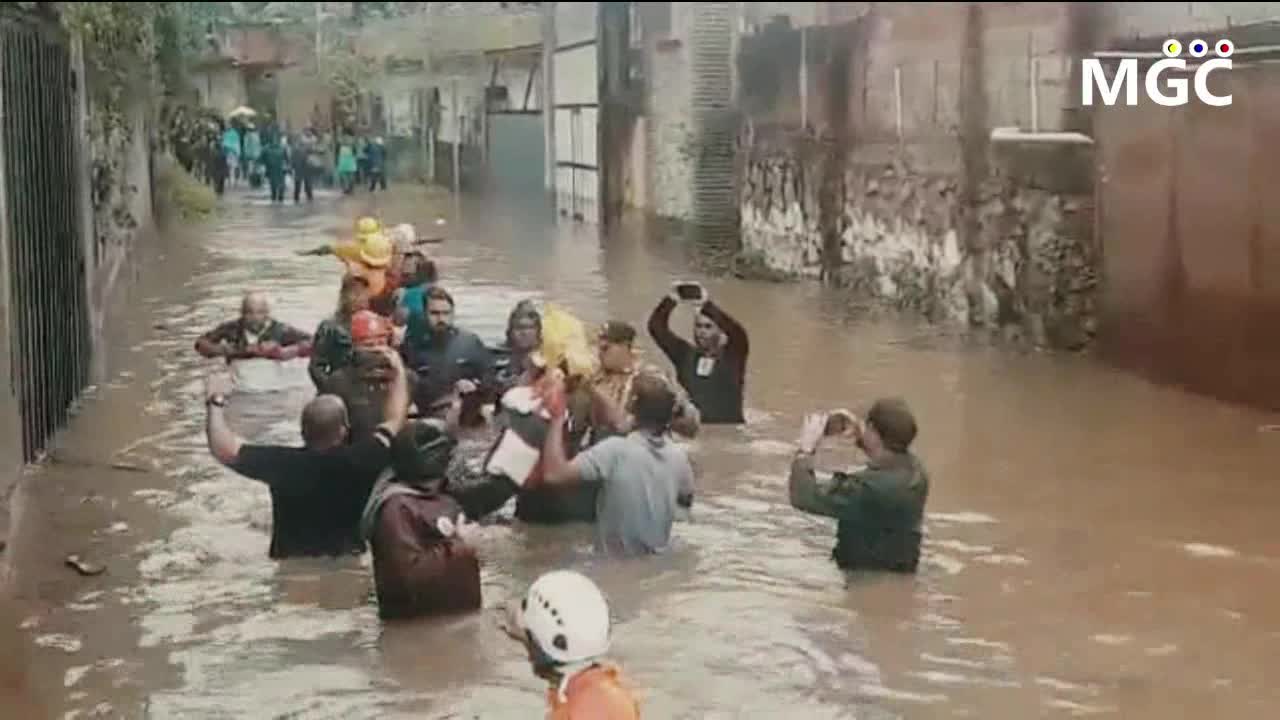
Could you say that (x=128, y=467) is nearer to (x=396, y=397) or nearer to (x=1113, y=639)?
(x=396, y=397)

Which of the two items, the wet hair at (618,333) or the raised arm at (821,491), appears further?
the wet hair at (618,333)

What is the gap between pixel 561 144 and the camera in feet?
15.9

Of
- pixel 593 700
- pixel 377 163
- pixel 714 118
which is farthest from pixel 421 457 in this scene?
pixel 714 118

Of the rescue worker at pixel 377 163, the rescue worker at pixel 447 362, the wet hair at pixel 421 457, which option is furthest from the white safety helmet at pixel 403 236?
the wet hair at pixel 421 457

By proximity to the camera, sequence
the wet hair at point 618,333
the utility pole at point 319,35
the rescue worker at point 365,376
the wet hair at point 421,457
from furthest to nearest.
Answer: the utility pole at point 319,35, the wet hair at point 618,333, the rescue worker at point 365,376, the wet hair at point 421,457

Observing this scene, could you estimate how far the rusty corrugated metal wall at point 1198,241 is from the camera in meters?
4.54

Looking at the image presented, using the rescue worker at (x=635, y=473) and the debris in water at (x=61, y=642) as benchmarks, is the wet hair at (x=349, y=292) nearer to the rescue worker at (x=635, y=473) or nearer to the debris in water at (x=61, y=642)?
the rescue worker at (x=635, y=473)

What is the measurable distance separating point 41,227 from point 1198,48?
8.40ft

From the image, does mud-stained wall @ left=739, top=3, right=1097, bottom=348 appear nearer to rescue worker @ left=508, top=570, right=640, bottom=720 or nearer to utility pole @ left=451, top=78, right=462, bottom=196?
utility pole @ left=451, top=78, right=462, bottom=196

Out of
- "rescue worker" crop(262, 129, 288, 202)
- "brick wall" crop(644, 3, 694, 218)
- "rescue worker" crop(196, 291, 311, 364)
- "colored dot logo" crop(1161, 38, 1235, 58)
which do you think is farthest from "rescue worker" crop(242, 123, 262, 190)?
"colored dot logo" crop(1161, 38, 1235, 58)

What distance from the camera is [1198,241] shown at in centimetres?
482

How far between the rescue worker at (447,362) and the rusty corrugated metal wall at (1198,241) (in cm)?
155

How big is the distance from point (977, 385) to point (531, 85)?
1202 mm

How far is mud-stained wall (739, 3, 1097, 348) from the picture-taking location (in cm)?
493
